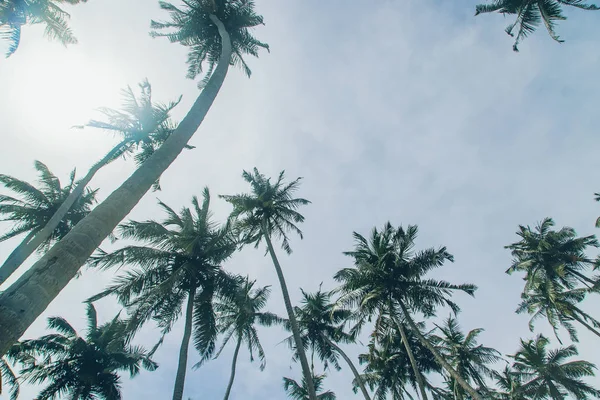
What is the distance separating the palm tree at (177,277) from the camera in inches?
610

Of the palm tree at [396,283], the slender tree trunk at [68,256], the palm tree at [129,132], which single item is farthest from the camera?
the palm tree at [396,283]

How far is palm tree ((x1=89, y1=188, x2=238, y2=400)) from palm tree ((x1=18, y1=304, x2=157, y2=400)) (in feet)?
16.8

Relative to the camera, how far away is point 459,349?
992 inches

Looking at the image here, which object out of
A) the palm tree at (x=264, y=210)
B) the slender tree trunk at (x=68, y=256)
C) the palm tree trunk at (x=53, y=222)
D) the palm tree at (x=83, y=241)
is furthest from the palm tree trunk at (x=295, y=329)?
the slender tree trunk at (x=68, y=256)

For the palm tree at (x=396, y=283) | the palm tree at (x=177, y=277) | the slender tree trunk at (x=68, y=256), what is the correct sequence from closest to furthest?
the slender tree trunk at (x=68, y=256)
the palm tree at (x=177, y=277)
the palm tree at (x=396, y=283)

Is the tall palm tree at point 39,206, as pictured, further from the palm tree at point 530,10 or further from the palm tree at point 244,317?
the palm tree at point 530,10

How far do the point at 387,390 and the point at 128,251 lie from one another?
21575 mm

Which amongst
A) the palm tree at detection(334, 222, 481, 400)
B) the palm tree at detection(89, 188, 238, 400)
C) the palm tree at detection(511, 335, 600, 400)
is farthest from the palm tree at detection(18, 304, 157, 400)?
the palm tree at detection(511, 335, 600, 400)

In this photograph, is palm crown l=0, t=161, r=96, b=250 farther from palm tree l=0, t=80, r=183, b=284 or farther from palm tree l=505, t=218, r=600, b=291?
palm tree l=505, t=218, r=600, b=291

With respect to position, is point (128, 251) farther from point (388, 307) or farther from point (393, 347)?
point (393, 347)

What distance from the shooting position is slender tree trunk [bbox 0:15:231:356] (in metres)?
3.14

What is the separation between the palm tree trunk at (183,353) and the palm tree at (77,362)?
6075 millimetres

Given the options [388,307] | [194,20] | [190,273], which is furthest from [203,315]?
[194,20]

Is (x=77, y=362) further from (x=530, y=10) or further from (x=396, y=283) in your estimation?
(x=530, y=10)
